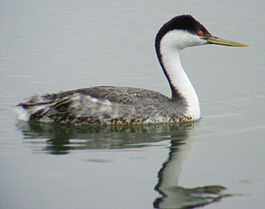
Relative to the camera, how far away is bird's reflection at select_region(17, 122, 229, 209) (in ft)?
24.7

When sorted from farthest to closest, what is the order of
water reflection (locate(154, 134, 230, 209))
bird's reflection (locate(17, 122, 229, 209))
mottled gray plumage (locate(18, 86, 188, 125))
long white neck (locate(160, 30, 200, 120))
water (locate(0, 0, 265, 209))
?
1. long white neck (locate(160, 30, 200, 120))
2. mottled gray plumage (locate(18, 86, 188, 125))
3. water (locate(0, 0, 265, 209))
4. bird's reflection (locate(17, 122, 229, 209))
5. water reflection (locate(154, 134, 230, 209))

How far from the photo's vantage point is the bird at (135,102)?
11047 millimetres

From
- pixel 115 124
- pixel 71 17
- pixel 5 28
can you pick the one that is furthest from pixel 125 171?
pixel 71 17

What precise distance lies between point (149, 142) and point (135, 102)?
129cm

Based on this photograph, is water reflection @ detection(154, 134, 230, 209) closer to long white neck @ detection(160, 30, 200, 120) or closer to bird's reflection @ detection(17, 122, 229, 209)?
bird's reflection @ detection(17, 122, 229, 209)

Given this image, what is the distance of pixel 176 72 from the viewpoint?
11.6m

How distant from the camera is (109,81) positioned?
47.0ft

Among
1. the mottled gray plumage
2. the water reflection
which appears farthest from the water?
the mottled gray plumage

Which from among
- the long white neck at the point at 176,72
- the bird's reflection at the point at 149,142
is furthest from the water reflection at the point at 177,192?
the long white neck at the point at 176,72

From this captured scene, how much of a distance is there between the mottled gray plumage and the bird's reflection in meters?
0.16

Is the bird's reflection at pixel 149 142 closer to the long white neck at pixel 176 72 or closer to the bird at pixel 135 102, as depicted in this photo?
the bird at pixel 135 102

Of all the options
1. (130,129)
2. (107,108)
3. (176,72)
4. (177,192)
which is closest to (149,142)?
(130,129)

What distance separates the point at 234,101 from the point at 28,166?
5.54m

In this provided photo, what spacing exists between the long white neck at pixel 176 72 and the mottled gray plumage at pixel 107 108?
0.30 m
